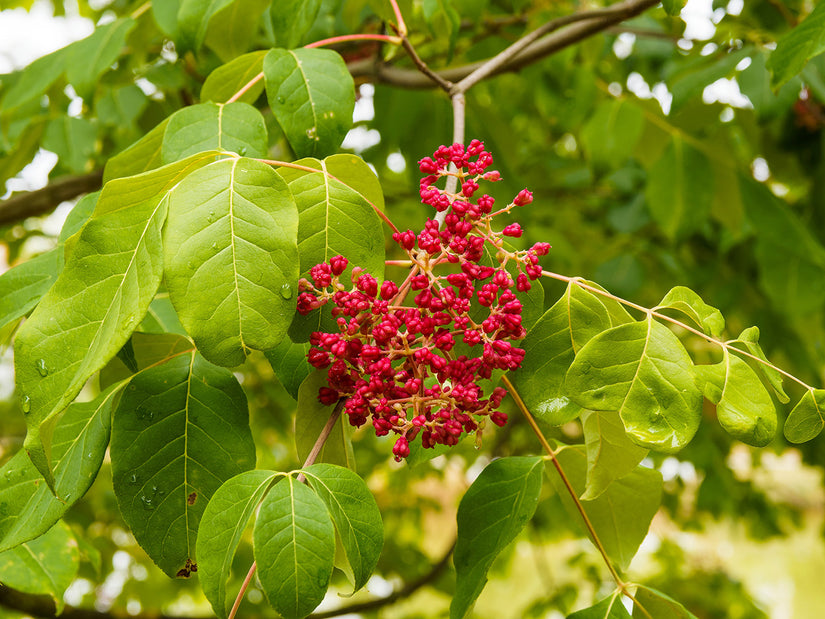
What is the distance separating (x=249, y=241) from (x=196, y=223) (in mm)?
60

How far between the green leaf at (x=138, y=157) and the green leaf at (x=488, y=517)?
0.68m

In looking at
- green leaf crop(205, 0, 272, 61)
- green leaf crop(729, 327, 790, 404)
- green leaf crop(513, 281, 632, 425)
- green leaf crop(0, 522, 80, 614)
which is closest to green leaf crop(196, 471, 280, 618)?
green leaf crop(513, 281, 632, 425)

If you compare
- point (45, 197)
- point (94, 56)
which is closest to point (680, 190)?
point (94, 56)

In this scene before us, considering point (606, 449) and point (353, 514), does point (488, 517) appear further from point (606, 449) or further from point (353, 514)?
point (353, 514)

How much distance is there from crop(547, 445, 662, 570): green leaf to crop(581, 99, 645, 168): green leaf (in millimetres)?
1368

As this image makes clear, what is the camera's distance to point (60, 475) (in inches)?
36.4

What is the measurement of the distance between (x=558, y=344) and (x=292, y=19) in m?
0.77

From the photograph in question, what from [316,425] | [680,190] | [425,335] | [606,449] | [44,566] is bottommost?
[680,190]

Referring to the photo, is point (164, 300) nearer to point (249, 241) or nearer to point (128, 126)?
point (128, 126)

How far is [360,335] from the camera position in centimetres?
85

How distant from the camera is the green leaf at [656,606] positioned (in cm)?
104

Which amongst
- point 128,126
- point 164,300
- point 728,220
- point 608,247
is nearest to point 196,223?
point 164,300

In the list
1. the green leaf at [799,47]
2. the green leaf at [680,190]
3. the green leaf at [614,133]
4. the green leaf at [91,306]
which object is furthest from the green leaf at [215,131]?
the green leaf at [680,190]

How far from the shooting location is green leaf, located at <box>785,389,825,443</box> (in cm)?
86
